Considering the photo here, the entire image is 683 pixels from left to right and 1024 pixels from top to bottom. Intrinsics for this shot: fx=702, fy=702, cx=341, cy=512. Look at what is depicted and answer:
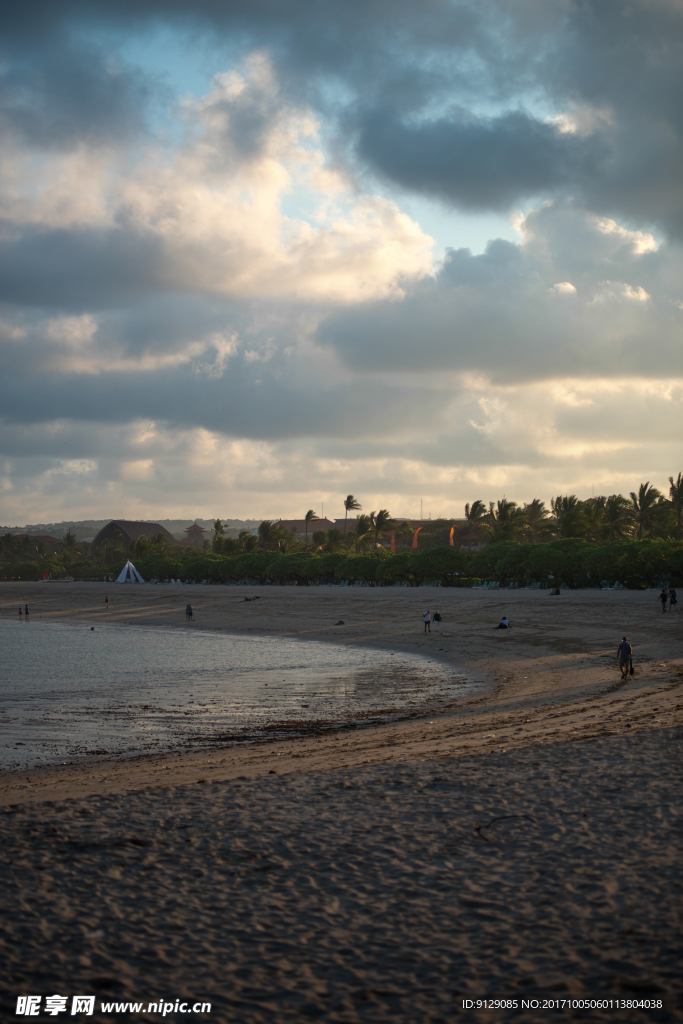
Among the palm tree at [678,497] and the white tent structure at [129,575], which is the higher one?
the palm tree at [678,497]

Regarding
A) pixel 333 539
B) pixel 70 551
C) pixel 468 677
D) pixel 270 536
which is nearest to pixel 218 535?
pixel 270 536

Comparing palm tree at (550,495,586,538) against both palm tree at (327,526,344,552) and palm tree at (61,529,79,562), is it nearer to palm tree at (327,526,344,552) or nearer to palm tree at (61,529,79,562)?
palm tree at (327,526,344,552)

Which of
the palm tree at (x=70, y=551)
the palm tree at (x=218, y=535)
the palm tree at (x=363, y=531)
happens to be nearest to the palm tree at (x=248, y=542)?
the palm tree at (x=218, y=535)

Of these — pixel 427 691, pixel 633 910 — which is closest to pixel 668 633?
pixel 427 691

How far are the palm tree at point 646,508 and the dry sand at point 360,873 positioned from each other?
59.9m

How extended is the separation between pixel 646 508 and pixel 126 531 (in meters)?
124

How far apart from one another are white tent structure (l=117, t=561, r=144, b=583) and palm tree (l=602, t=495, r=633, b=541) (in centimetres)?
6389

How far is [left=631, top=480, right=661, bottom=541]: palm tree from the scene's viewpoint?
2704 inches

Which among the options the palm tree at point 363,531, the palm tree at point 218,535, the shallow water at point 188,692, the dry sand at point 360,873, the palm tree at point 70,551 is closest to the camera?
the dry sand at point 360,873

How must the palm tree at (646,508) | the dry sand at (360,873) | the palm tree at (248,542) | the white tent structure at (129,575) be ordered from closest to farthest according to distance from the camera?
the dry sand at (360,873)
the palm tree at (646,508)
the white tent structure at (129,575)
the palm tree at (248,542)

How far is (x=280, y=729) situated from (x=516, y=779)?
279 inches

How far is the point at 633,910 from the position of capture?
5801mm

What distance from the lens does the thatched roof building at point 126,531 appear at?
15625 centimetres

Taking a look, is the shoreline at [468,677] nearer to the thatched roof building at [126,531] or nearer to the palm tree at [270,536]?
the palm tree at [270,536]
